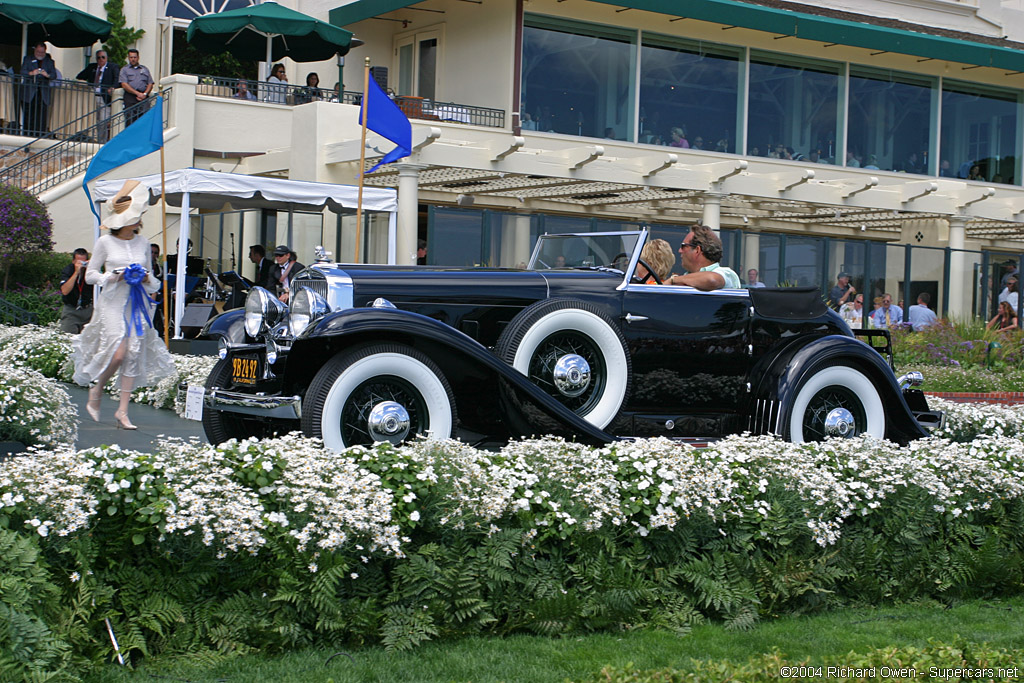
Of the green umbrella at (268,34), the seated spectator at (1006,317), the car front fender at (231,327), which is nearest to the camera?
the car front fender at (231,327)

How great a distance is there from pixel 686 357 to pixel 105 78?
1840cm

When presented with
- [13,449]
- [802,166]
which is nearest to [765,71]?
[802,166]

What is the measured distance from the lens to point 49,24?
21344mm

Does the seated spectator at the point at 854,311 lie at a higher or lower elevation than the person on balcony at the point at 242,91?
lower

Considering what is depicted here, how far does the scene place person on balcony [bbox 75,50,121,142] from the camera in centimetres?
2145

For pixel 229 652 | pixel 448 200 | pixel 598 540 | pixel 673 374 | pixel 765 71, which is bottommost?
pixel 229 652

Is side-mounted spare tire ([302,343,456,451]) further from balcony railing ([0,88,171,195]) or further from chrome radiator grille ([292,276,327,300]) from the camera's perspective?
balcony railing ([0,88,171,195])

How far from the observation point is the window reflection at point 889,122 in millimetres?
28391

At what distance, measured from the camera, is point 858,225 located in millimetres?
29031

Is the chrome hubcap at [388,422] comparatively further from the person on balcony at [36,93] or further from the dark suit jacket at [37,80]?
the dark suit jacket at [37,80]

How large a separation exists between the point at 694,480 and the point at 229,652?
2.25 m

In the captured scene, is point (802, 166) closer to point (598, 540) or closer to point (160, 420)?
point (160, 420)

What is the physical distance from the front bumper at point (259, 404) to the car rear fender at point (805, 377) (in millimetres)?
3072

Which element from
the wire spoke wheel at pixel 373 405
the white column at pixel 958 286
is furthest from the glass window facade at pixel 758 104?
the wire spoke wheel at pixel 373 405
